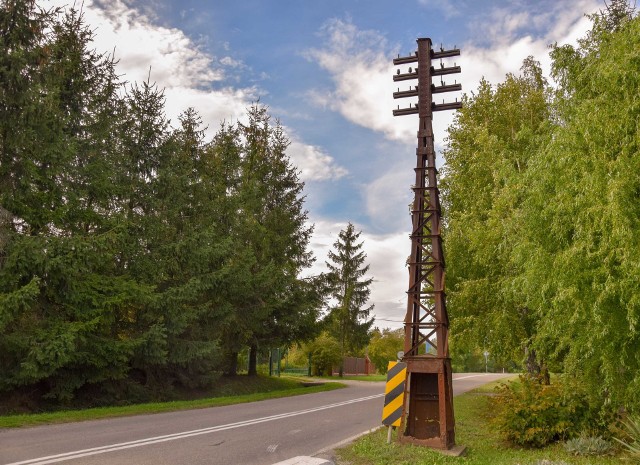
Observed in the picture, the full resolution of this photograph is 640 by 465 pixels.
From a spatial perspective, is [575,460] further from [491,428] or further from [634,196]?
[634,196]

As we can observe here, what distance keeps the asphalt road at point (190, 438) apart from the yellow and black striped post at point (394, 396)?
56.1 inches

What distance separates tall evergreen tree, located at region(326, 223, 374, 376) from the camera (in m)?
39.8

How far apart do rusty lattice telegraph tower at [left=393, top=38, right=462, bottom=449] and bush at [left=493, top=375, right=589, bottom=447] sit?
6.06ft

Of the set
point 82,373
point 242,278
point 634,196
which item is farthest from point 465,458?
point 242,278

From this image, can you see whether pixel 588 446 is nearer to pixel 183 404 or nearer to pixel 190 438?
pixel 190 438

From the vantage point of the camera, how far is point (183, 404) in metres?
16.0

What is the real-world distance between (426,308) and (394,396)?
72.6 inches

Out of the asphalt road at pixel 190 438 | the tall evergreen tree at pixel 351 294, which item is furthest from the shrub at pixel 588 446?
the tall evergreen tree at pixel 351 294

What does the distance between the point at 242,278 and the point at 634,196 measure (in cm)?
1576

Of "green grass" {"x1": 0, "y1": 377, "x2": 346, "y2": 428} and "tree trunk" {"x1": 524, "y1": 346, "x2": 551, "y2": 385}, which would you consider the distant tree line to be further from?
"green grass" {"x1": 0, "y1": 377, "x2": 346, "y2": 428}

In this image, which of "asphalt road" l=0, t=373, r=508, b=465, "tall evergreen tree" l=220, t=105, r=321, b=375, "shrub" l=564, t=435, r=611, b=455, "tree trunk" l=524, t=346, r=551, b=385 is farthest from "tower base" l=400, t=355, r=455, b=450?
"tall evergreen tree" l=220, t=105, r=321, b=375

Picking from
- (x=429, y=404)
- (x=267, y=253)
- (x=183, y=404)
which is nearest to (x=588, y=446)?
(x=429, y=404)

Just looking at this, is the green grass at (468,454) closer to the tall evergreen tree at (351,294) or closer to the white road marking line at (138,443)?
the white road marking line at (138,443)

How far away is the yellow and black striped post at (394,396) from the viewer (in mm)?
8930
